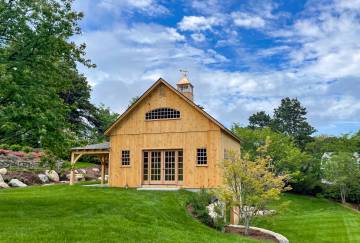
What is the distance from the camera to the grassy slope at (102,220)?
32.5 feet

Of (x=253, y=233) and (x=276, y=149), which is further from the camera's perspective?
(x=276, y=149)

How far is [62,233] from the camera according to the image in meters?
9.89

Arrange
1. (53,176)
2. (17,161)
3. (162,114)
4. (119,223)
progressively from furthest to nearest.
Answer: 1. (17,161)
2. (53,176)
3. (162,114)
4. (119,223)

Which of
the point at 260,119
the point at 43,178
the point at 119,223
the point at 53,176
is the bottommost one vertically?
the point at 119,223

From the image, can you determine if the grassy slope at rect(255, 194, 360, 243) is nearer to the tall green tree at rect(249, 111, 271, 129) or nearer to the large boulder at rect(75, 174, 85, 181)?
the large boulder at rect(75, 174, 85, 181)

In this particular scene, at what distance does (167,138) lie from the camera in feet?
73.1

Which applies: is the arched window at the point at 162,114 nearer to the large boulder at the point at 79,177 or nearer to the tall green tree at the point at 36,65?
the tall green tree at the point at 36,65

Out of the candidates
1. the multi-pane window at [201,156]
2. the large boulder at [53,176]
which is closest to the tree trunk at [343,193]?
the multi-pane window at [201,156]

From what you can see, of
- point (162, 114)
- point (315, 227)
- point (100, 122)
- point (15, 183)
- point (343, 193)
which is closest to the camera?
point (315, 227)

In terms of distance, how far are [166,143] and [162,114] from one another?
5.62ft

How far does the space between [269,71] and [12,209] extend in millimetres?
16528

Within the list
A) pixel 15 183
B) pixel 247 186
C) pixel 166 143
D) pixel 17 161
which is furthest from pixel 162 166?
pixel 17 161

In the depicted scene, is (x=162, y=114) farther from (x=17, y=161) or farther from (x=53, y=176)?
(x=17, y=161)

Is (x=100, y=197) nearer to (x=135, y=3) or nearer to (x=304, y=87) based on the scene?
(x=135, y=3)
